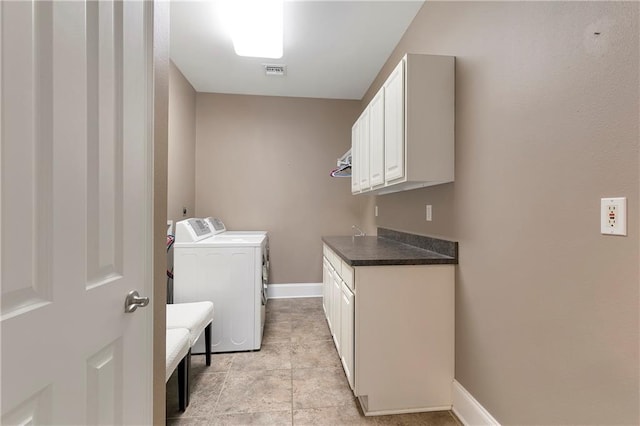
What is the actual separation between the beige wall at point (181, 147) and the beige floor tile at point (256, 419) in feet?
6.50

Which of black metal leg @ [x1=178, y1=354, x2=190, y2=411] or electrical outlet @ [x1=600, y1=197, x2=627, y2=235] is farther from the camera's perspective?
black metal leg @ [x1=178, y1=354, x2=190, y2=411]

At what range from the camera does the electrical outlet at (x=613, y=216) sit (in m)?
0.85

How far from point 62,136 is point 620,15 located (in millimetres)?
1594

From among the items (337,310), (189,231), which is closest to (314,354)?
(337,310)

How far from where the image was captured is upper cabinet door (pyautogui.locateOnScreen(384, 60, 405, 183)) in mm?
1760

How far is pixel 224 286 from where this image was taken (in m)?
2.43

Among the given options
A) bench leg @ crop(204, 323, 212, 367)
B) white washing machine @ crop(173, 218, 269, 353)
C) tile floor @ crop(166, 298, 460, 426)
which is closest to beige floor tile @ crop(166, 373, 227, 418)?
tile floor @ crop(166, 298, 460, 426)

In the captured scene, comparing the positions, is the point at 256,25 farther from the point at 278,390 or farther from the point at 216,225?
the point at 278,390

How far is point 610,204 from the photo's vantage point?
886 millimetres

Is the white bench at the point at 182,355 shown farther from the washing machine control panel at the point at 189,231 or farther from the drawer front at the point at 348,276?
the drawer front at the point at 348,276

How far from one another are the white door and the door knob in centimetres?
2

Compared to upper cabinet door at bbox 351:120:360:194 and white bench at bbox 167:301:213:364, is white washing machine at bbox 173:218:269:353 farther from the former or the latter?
upper cabinet door at bbox 351:120:360:194

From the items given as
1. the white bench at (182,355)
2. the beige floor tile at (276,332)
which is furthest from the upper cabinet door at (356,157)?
the white bench at (182,355)

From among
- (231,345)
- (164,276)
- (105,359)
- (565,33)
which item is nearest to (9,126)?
(105,359)
